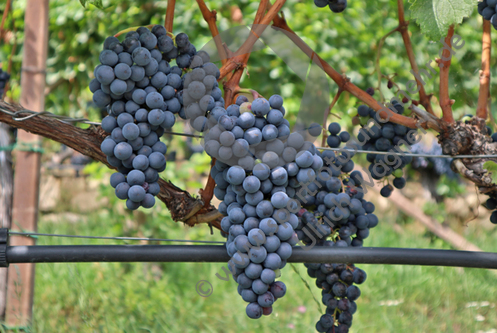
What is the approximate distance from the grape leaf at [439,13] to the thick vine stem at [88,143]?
53 cm

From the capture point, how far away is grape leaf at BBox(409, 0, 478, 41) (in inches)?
29.5

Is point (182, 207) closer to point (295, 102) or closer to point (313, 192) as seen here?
point (313, 192)

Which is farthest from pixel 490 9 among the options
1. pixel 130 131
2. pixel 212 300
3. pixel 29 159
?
pixel 212 300

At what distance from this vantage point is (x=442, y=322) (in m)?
2.26

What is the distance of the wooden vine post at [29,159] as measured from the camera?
1466mm

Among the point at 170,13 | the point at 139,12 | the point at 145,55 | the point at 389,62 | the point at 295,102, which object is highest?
the point at 139,12

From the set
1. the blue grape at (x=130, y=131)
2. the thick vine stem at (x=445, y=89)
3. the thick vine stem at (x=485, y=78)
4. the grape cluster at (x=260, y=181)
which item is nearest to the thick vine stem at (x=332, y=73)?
the thick vine stem at (x=445, y=89)

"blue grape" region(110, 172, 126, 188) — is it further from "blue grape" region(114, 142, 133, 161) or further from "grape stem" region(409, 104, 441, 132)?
"grape stem" region(409, 104, 441, 132)

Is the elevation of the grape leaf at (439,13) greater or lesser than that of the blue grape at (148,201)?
greater

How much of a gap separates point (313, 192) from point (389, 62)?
7.84 feet

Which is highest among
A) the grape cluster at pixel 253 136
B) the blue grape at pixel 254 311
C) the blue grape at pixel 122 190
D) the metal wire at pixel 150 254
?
the grape cluster at pixel 253 136

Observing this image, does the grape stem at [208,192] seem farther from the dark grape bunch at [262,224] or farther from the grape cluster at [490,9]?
the grape cluster at [490,9]

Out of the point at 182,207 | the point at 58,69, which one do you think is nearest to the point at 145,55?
the point at 182,207

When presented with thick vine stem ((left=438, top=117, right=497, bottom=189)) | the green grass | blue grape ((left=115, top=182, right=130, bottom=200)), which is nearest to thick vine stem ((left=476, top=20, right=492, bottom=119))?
thick vine stem ((left=438, top=117, right=497, bottom=189))
